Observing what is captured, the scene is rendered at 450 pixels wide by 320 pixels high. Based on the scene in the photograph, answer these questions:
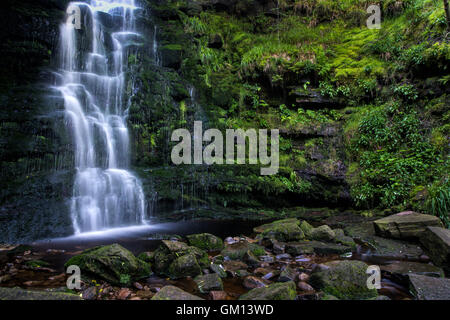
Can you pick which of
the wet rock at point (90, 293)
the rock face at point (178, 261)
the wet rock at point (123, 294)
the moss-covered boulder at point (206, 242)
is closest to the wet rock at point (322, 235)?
the moss-covered boulder at point (206, 242)

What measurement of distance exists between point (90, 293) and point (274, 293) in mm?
2108

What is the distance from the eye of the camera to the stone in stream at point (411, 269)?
3361 millimetres

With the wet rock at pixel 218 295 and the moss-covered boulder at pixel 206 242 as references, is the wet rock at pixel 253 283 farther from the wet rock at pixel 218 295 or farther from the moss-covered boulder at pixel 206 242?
the moss-covered boulder at pixel 206 242

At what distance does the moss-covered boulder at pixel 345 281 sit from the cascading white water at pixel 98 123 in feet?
17.6

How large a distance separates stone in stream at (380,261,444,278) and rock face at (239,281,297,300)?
5.60 ft

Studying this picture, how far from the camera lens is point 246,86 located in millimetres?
11023

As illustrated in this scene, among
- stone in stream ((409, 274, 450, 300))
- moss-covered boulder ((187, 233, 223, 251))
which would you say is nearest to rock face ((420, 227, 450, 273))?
stone in stream ((409, 274, 450, 300))

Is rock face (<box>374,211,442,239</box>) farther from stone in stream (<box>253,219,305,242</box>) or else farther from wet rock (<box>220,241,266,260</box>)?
wet rock (<box>220,241,266,260</box>)

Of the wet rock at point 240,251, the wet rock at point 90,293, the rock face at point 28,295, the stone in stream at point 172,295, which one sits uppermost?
the rock face at point 28,295

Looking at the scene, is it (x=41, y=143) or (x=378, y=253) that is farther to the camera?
(x=41, y=143)

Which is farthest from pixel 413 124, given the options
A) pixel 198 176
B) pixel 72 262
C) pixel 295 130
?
pixel 72 262

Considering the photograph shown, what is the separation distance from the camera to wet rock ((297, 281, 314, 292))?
305cm

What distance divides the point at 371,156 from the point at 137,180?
766cm
